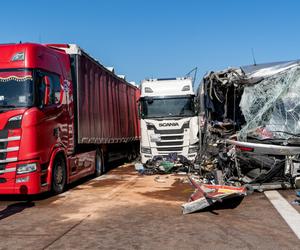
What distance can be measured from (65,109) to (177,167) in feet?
17.2

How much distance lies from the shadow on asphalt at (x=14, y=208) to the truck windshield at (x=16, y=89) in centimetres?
204

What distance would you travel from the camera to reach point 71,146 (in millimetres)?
11039

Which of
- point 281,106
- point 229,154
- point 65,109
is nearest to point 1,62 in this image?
point 65,109

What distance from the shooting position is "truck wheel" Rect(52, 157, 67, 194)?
32.8ft

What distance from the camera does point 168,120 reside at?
49.8ft

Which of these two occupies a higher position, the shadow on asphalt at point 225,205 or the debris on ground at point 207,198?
the debris on ground at point 207,198

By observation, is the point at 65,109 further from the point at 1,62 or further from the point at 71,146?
the point at 1,62

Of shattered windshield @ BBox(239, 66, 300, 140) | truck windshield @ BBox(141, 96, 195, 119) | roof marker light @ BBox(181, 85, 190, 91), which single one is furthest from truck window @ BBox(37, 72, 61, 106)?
roof marker light @ BBox(181, 85, 190, 91)

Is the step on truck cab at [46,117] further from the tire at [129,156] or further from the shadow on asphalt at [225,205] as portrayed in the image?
the tire at [129,156]

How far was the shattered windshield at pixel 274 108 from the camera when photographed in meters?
9.98

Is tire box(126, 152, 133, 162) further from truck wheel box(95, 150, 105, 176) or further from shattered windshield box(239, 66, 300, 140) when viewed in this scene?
shattered windshield box(239, 66, 300, 140)

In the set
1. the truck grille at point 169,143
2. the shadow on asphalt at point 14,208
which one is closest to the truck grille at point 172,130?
the truck grille at point 169,143

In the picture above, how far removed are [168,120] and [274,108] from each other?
5358 mm

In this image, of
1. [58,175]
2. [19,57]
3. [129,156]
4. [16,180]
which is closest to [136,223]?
[16,180]
